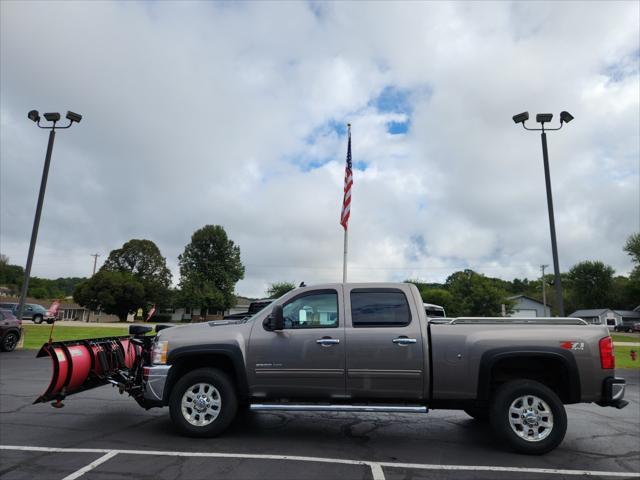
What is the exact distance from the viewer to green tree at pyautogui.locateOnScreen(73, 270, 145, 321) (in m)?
61.2

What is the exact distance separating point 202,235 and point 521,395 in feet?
222

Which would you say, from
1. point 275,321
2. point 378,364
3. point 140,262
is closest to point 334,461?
point 378,364

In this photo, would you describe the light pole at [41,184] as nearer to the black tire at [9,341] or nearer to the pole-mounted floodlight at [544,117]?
the black tire at [9,341]

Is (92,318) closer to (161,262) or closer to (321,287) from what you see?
(161,262)

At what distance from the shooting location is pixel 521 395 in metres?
5.39

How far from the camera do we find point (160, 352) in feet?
19.4

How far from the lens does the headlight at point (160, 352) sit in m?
5.87

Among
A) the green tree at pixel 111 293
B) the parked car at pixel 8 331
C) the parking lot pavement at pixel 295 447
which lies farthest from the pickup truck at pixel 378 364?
the green tree at pixel 111 293

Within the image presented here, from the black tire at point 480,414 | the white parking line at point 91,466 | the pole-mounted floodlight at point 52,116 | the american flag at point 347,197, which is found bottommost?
the white parking line at point 91,466

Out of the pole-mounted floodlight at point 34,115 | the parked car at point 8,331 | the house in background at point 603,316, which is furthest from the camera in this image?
the house in background at point 603,316

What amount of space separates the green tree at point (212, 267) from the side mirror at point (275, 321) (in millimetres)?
60721

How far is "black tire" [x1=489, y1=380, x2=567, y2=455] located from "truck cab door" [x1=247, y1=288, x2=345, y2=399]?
1815mm

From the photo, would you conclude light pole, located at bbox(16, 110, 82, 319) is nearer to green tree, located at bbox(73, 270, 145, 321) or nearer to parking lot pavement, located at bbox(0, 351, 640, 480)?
parking lot pavement, located at bbox(0, 351, 640, 480)

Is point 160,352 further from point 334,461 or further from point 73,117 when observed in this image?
point 73,117
